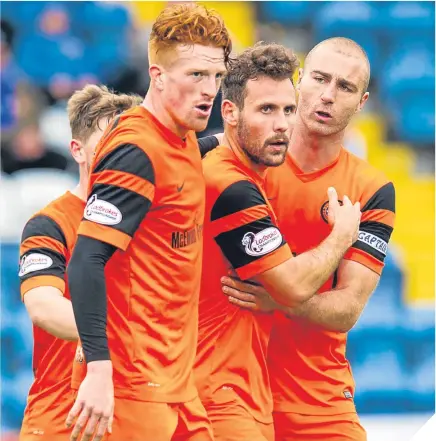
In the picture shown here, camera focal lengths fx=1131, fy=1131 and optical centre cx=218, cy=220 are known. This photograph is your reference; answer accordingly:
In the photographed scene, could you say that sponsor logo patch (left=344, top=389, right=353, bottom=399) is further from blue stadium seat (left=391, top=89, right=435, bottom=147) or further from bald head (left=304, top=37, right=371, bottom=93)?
blue stadium seat (left=391, top=89, right=435, bottom=147)

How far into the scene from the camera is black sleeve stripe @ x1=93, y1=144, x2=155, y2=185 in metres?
4.05

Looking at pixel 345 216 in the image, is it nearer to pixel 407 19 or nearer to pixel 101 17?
pixel 101 17

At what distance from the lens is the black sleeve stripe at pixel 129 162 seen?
405 centimetres

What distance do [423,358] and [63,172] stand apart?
3.74m

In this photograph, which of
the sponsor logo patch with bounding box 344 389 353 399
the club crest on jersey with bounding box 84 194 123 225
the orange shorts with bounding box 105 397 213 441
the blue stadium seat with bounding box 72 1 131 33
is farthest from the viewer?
the blue stadium seat with bounding box 72 1 131 33

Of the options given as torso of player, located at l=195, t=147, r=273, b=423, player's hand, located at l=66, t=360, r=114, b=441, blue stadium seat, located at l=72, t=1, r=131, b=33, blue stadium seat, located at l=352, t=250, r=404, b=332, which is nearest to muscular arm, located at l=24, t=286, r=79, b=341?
torso of player, located at l=195, t=147, r=273, b=423

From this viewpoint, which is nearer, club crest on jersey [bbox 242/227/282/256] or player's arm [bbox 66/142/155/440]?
player's arm [bbox 66/142/155/440]

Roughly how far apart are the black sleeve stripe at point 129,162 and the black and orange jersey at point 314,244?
1.14m

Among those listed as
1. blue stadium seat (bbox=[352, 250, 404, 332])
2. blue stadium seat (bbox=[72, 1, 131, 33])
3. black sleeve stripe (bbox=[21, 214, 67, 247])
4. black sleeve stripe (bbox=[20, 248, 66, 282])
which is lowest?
black sleeve stripe (bbox=[20, 248, 66, 282])

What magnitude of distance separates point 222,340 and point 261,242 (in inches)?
18.8

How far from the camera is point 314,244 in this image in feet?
16.8

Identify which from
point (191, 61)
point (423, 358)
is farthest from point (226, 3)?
point (191, 61)

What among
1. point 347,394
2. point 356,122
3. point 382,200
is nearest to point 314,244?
point 382,200

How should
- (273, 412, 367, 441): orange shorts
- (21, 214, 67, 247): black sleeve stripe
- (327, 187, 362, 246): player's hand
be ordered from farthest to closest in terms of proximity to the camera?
(273, 412, 367, 441): orange shorts < (21, 214, 67, 247): black sleeve stripe < (327, 187, 362, 246): player's hand
